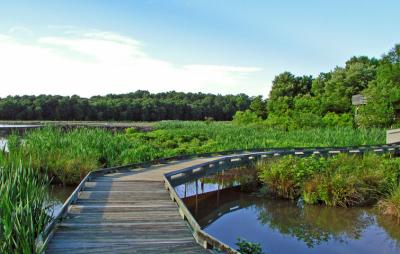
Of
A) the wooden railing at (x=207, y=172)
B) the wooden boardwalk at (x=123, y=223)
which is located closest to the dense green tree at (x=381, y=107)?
the wooden railing at (x=207, y=172)

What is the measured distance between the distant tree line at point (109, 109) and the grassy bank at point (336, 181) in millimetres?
63045

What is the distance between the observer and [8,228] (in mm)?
4605

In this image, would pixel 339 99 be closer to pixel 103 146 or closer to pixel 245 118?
pixel 245 118

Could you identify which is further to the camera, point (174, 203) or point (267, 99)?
point (267, 99)

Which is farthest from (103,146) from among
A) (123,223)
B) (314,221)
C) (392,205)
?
(392,205)

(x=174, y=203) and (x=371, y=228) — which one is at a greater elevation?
(x=174, y=203)

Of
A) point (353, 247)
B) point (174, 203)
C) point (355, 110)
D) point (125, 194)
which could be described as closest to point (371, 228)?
point (353, 247)

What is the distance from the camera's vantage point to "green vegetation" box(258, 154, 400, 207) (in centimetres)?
1107

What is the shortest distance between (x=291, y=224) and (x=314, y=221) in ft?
1.97

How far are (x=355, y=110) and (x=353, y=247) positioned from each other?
32.9m

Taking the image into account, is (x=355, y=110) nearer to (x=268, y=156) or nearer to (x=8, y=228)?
(x=268, y=156)

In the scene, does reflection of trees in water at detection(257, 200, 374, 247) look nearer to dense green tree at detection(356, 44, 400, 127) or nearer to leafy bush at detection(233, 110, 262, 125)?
dense green tree at detection(356, 44, 400, 127)

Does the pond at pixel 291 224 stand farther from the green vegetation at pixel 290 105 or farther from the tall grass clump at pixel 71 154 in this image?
the green vegetation at pixel 290 105

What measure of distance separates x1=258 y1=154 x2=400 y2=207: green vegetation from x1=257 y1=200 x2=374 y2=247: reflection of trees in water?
0.41 metres
